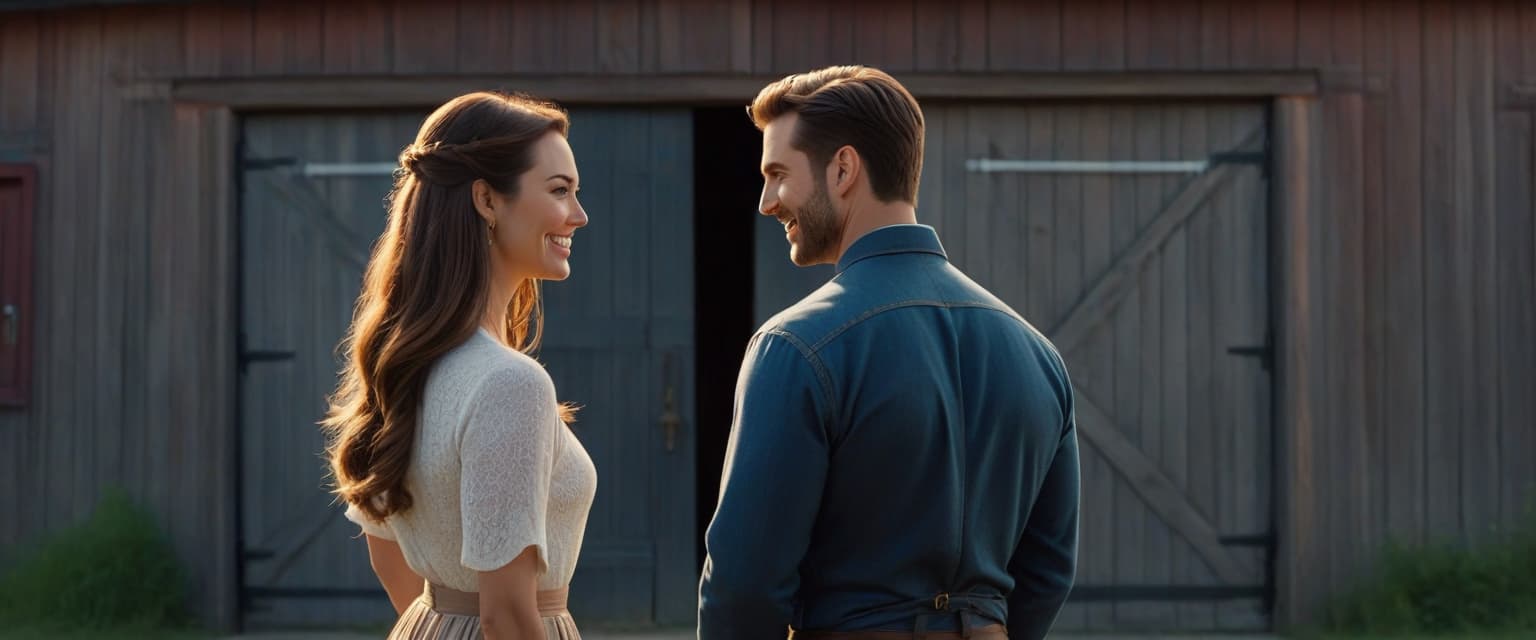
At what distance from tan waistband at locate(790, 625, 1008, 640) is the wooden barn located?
5057 mm

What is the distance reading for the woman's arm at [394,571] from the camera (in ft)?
9.05

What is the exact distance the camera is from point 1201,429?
24.3ft

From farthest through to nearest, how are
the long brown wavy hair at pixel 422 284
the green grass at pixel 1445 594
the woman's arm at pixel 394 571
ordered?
the green grass at pixel 1445 594 → the woman's arm at pixel 394 571 → the long brown wavy hair at pixel 422 284

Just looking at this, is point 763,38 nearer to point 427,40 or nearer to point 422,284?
point 427,40

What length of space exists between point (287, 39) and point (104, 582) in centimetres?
271

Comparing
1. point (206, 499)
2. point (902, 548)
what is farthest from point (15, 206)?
point (902, 548)

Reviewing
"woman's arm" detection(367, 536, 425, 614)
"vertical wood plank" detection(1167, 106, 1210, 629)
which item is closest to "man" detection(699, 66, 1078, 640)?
"woman's arm" detection(367, 536, 425, 614)

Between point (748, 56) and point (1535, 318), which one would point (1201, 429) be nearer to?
point (1535, 318)

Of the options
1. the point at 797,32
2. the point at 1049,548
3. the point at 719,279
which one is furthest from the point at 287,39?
the point at 1049,548

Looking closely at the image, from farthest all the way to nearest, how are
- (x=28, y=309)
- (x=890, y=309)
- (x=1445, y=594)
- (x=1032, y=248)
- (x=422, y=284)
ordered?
1. (x=28, y=309)
2. (x=1032, y=248)
3. (x=1445, y=594)
4. (x=422, y=284)
5. (x=890, y=309)

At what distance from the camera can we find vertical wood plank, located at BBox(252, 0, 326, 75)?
7.47m

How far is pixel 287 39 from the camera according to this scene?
749cm

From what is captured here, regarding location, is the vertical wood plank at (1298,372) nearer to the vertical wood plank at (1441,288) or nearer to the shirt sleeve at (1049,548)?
the vertical wood plank at (1441,288)

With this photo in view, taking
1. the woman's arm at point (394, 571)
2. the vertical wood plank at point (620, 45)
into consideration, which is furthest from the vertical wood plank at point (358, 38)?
the woman's arm at point (394, 571)
